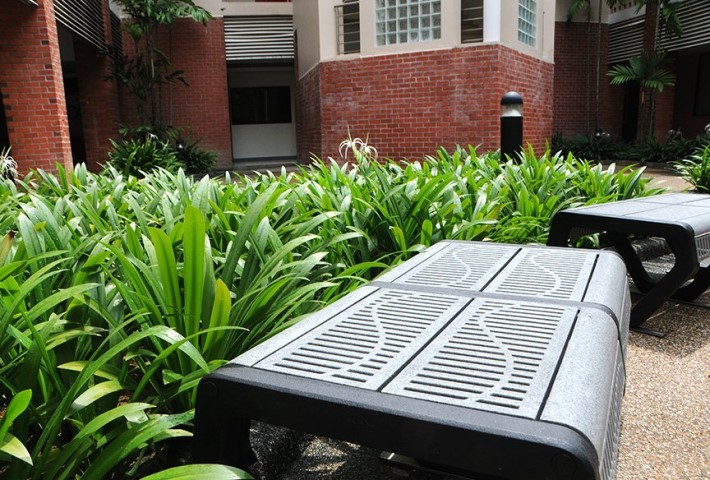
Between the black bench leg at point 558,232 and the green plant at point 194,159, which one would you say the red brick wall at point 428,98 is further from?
the black bench leg at point 558,232

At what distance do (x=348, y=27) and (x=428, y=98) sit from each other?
1.96 metres

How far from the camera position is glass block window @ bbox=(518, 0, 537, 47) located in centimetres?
940

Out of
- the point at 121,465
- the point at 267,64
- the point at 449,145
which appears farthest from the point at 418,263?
the point at 267,64

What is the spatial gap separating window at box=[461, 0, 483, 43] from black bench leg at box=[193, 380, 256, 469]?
8.76m

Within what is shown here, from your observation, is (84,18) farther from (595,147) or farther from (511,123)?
(595,147)

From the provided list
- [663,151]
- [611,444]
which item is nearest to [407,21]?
[663,151]

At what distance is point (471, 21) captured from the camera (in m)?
9.01

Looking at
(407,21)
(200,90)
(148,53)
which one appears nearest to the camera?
(407,21)

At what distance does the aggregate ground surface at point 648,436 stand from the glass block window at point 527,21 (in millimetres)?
7771

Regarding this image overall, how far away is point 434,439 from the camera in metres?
0.89

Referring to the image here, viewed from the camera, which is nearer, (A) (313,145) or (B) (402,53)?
(B) (402,53)

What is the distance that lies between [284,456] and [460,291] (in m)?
0.65

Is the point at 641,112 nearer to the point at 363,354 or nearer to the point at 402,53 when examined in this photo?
the point at 402,53

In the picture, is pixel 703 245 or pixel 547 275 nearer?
pixel 547 275
